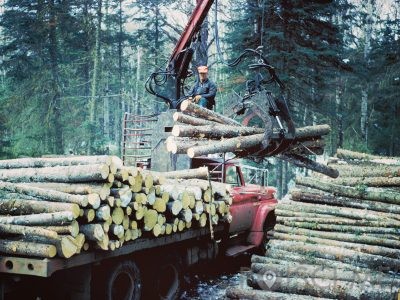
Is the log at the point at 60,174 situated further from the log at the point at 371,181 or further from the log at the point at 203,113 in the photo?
the log at the point at 371,181

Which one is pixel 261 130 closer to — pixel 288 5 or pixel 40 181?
pixel 40 181

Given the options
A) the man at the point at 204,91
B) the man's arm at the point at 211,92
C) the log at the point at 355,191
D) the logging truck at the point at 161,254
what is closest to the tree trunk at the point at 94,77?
the logging truck at the point at 161,254

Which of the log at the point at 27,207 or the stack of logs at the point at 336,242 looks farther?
the stack of logs at the point at 336,242

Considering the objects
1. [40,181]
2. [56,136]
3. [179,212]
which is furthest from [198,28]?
[56,136]

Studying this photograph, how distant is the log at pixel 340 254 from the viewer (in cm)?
582

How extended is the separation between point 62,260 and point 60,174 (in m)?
1.19

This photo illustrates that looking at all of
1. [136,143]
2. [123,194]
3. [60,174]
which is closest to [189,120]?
[123,194]

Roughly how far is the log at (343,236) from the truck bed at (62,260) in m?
1.97

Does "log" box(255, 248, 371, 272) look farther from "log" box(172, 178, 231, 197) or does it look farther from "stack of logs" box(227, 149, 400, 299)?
"log" box(172, 178, 231, 197)

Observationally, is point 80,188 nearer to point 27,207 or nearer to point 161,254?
point 27,207

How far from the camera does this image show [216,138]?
713 cm

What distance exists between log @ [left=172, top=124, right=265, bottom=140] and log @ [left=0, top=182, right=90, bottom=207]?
75.9 inches

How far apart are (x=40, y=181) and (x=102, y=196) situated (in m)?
1.10

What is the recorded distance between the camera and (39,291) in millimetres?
5230
